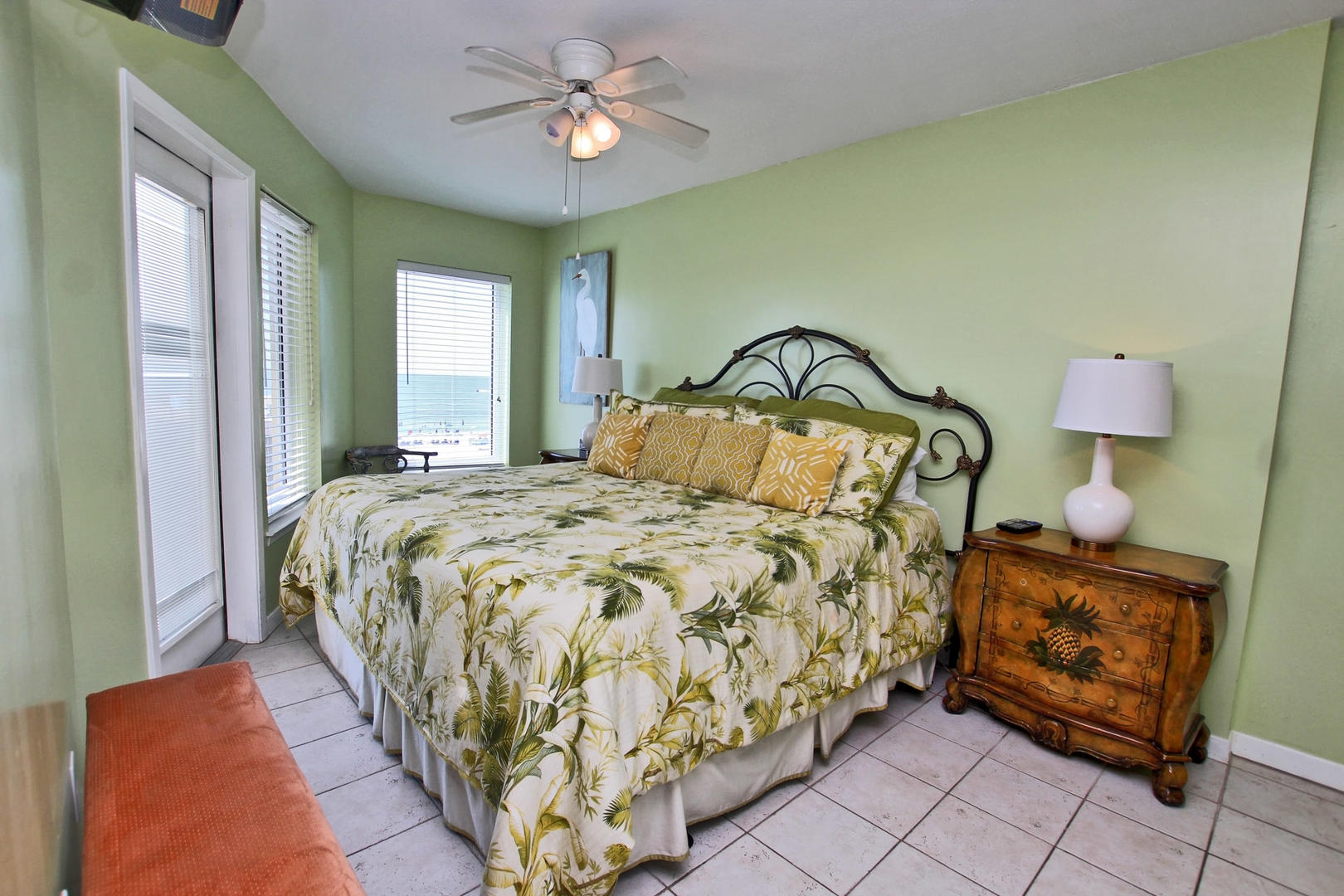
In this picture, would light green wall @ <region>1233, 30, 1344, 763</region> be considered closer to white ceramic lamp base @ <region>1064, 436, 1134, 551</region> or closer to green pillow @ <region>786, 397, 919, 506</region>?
white ceramic lamp base @ <region>1064, 436, 1134, 551</region>

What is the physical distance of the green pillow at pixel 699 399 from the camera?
3.27 m

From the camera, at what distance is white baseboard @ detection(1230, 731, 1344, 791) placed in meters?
2.05

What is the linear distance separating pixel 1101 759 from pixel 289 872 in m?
2.38

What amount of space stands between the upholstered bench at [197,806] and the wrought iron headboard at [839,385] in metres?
2.60

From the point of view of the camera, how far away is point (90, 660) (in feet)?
5.37

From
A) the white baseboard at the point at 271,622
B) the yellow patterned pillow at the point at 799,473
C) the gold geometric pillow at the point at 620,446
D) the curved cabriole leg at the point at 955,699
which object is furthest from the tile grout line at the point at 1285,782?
the white baseboard at the point at 271,622

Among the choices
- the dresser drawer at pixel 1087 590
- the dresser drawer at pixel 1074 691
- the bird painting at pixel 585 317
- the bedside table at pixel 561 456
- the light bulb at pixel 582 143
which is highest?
the light bulb at pixel 582 143

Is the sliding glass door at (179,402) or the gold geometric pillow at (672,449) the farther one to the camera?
the gold geometric pillow at (672,449)

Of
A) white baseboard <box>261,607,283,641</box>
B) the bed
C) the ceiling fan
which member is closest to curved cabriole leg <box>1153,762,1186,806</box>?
the bed

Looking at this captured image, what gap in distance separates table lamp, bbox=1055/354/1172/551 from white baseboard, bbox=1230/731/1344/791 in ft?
2.75

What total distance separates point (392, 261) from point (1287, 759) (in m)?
5.29

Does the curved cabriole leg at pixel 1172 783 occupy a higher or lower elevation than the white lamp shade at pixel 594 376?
lower

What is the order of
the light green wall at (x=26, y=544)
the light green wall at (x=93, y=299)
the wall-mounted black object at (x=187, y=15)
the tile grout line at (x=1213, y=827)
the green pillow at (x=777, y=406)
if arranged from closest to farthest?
the light green wall at (x=26, y=544)
the wall-mounted black object at (x=187, y=15)
the light green wall at (x=93, y=299)
the tile grout line at (x=1213, y=827)
the green pillow at (x=777, y=406)

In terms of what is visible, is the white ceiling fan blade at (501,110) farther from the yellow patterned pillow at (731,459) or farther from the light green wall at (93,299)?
the yellow patterned pillow at (731,459)
